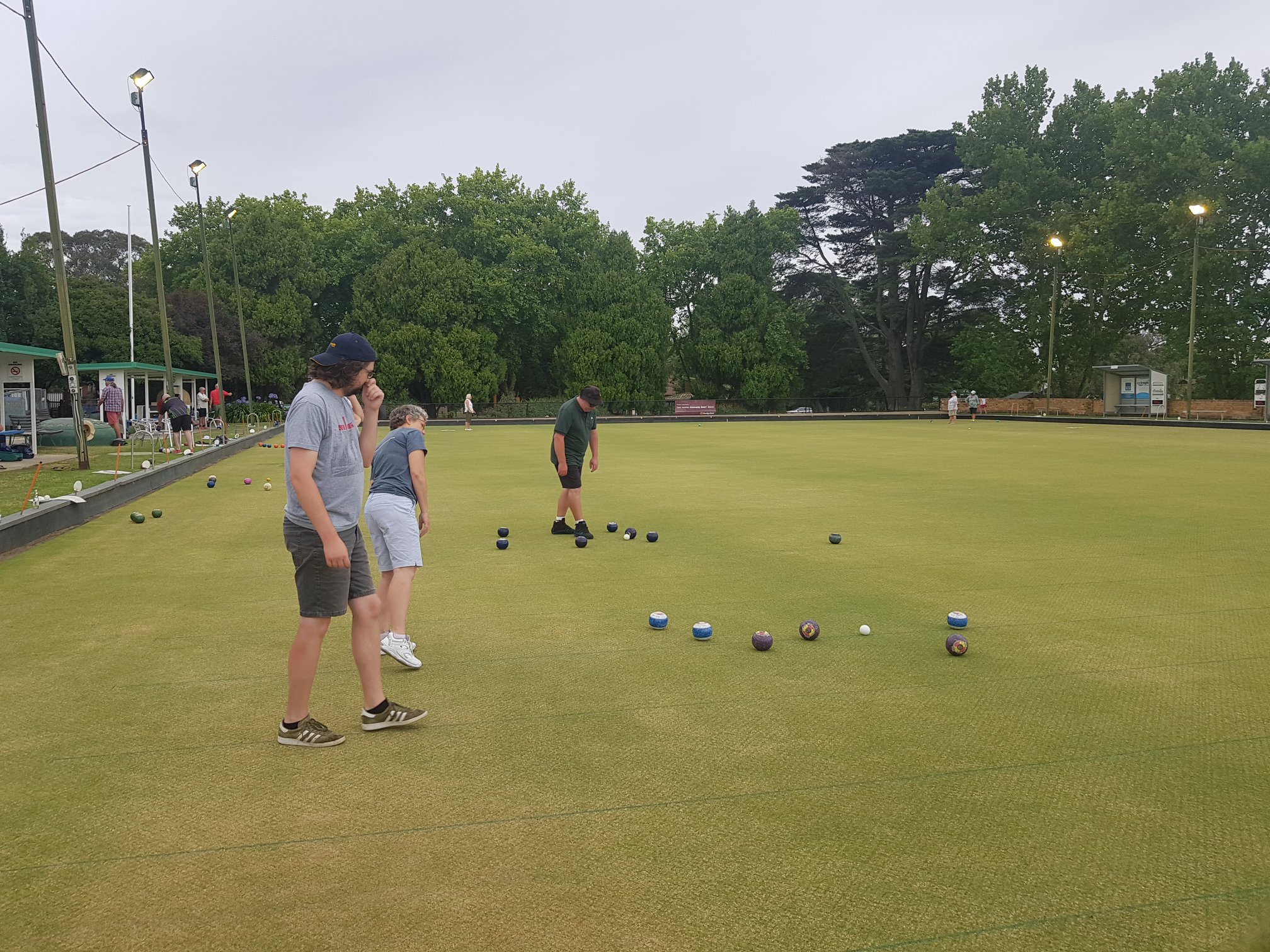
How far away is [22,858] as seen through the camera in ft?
11.2

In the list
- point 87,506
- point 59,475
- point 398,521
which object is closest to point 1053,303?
point 59,475

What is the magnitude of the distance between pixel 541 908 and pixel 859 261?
64.2 meters

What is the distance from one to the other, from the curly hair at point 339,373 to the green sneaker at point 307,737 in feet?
5.43

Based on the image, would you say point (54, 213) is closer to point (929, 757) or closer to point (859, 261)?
point (929, 757)

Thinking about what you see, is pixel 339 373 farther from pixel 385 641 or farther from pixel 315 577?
pixel 385 641

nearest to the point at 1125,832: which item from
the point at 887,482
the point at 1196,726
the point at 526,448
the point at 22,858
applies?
the point at 1196,726

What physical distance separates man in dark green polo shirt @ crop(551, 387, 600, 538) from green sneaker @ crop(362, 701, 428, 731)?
590cm

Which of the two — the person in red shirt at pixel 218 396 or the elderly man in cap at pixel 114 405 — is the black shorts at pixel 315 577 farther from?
the person in red shirt at pixel 218 396

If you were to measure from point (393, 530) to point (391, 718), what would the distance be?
1.55 m

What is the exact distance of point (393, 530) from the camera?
5.94 meters

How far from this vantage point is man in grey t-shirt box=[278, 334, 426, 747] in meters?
4.19

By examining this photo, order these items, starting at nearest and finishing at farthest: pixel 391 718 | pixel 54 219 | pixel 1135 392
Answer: pixel 391 718 → pixel 54 219 → pixel 1135 392

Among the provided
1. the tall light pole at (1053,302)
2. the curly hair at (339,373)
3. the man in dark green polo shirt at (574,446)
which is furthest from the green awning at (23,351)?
the tall light pole at (1053,302)

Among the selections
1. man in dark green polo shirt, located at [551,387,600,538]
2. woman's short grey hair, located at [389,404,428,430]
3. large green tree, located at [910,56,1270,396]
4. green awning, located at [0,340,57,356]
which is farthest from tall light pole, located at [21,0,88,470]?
large green tree, located at [910,56,1270,396]
